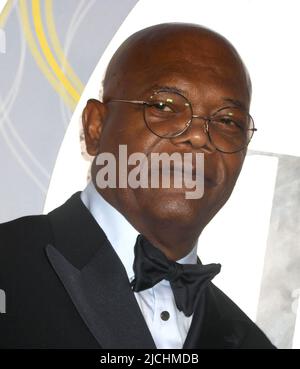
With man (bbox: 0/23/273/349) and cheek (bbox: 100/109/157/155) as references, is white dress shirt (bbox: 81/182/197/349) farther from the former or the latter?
cheek (bbox: 100/109/157/155)

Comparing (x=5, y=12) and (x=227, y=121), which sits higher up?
(x=5, y=12)

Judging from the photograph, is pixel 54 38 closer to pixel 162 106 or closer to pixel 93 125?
pixel 93 125

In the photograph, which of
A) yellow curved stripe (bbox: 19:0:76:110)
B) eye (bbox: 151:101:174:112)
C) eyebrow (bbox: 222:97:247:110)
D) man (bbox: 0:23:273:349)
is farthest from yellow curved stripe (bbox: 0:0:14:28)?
eyebrow (bbox: 222:97:247:110)

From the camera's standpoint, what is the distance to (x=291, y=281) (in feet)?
5.72

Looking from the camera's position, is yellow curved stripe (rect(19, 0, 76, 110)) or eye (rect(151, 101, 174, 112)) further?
yellow curved stripe (rect(19, 0, 76, 110))

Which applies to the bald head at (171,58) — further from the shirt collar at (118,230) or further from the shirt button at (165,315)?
the shirt button at (165,315)

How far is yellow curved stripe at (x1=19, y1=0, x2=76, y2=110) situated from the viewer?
1.56 m

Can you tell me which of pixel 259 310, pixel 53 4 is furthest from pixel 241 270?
pixel 53 4

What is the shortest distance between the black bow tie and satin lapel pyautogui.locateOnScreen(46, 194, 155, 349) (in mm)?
38

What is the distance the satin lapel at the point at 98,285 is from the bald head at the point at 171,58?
0.31 metres

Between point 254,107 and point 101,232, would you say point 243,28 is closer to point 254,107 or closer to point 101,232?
point 254,107

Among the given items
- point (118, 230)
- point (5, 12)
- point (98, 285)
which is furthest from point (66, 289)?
point (5, 12)

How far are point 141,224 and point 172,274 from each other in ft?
0.39

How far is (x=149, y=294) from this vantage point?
4.70 feet
